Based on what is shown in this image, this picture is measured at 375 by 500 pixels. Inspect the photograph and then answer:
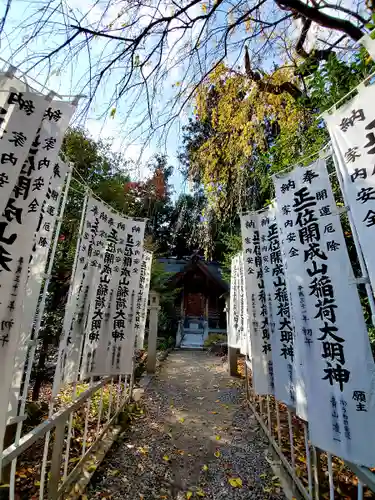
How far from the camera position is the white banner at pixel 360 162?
5.49 ft

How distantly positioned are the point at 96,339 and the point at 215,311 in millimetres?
13333

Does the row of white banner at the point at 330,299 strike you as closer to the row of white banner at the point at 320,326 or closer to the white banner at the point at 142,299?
the row of white banner at the point at 320,326

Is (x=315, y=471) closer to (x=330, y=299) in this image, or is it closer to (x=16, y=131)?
(x=330, y=299)

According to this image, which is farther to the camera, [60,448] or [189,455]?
[189,455]

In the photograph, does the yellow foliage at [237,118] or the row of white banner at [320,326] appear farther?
the yellow foliage at [237,118]

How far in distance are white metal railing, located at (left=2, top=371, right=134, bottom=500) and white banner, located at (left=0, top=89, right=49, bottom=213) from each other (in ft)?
5.78

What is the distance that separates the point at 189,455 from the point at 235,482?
0.74 m

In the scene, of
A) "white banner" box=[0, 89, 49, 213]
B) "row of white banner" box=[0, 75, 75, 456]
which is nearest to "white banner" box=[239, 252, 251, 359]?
"row of white banner" box=[0, 75, 75, 456]

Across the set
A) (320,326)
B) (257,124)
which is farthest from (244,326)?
(257,124)

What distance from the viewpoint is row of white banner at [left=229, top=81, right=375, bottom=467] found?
178cm

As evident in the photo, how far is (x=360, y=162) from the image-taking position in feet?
5.83

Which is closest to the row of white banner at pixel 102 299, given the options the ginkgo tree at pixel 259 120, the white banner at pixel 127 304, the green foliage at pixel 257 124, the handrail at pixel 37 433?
the white banner at pixel 127 304

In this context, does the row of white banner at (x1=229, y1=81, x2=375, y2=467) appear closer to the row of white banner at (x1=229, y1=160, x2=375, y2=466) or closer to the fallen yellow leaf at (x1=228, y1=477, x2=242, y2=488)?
the row of white banner at (x1=229, y1=160, x2=375, y2=466)

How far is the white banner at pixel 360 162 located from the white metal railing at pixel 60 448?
104 inches
